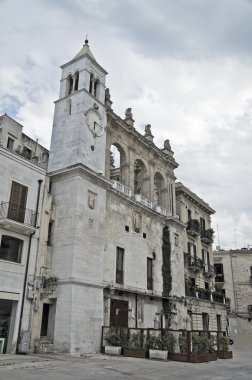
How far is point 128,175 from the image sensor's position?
98.4 feet

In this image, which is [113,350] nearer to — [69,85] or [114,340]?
[114,340]

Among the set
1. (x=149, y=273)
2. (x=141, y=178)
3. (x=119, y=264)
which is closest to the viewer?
(x=119, y=264)

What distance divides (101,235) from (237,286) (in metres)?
30.7

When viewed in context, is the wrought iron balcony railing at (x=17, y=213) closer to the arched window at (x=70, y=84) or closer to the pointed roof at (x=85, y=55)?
the arched window at (x=70, y=84)

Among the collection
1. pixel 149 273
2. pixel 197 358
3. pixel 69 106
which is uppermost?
pixel 69 106

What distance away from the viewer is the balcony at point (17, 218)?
65.4 ft

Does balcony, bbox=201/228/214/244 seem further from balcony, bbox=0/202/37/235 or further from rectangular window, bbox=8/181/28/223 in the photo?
rectangular window, bbox=8/181/28/223

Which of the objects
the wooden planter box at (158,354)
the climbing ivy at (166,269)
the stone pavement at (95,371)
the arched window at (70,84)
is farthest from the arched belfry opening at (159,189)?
the stone pavement at (95,371)

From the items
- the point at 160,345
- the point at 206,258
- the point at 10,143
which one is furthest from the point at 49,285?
the point at 206,258

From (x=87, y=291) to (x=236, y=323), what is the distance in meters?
31.4

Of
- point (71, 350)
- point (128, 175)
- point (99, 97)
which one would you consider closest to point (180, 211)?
point (128, 175)

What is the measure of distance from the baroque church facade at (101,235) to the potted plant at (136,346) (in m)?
2.25

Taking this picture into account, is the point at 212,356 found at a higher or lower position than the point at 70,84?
lower

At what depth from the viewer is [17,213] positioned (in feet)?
68.6
